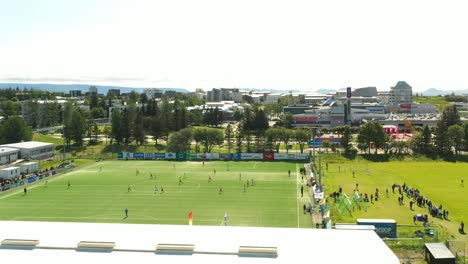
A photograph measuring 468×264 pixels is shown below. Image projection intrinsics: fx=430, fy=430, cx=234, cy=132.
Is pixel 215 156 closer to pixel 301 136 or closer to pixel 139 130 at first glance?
pixel 301 136

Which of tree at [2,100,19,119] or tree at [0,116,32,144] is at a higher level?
tree at [2,100,19,119]

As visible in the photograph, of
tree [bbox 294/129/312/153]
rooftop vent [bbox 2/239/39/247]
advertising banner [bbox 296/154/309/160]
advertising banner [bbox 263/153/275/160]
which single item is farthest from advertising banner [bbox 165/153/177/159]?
rooftop vent [bbox 2/239/39/247]

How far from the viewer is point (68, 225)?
69.9 ft

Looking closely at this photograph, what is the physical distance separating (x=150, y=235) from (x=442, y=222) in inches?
842

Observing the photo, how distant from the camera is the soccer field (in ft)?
107

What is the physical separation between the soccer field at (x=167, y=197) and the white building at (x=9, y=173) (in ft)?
14.0

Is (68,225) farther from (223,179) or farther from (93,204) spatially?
(223,179)

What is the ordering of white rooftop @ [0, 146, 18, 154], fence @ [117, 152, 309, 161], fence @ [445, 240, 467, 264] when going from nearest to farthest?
fence @ [445, 240, 467, 264] < white rooftop @ [0, 146, 18, 154] < fence @ [117, 152, 309, 161]

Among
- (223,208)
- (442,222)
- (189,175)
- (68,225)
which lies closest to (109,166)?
(189,175)

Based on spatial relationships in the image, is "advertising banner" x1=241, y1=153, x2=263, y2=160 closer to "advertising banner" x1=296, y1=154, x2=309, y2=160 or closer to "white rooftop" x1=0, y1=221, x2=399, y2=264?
"advertising banner" x1=296, y1=154, x2=309, y2=160

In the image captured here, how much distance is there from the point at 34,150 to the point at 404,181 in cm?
5080

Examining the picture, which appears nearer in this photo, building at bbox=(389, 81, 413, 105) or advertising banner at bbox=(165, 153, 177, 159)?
advertising banner at bbox=(165, 153, 177, 159)

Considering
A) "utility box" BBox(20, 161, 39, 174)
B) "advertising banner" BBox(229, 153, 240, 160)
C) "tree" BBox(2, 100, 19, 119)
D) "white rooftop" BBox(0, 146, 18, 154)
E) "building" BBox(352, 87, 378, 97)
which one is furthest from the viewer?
"building" BBox(352, 87, 378, 97)

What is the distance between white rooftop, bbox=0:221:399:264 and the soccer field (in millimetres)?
10581
